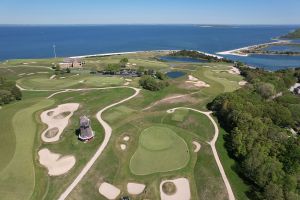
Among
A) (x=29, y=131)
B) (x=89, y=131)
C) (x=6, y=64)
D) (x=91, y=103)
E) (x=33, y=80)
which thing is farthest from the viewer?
(x=6, y=64)

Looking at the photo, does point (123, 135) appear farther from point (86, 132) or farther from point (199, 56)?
point (199, 56)

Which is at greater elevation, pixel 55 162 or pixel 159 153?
pixel 159 153

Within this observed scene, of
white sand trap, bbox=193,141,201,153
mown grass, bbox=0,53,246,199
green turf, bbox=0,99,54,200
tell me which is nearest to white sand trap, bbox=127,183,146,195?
mown grass, bbox=0,53,246,199

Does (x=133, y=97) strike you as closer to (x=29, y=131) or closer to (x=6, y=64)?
(x=29, y=131)

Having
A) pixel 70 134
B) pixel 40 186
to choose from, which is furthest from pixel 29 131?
pixel 40 186

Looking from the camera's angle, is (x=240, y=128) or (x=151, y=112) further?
(x=151, y=112)

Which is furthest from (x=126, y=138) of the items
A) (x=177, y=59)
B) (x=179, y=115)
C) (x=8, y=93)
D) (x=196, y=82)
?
(x=177, y=59)

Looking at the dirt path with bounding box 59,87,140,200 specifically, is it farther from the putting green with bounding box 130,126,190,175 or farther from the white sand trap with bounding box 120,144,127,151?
the putting green with bounding box 130,126,190,175

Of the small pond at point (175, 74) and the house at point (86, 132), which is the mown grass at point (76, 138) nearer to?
the house at point (86, 132)
